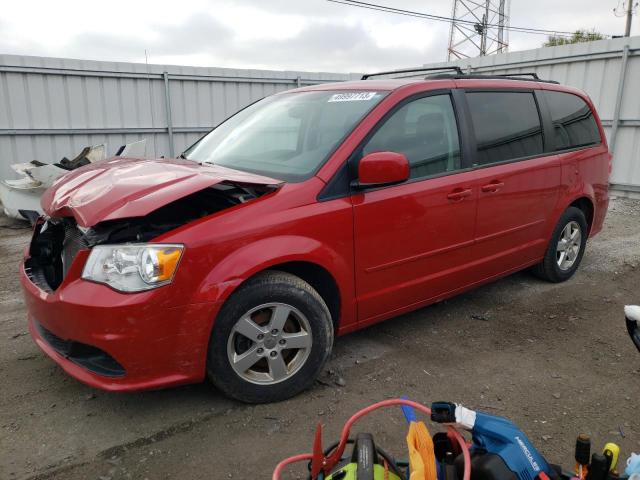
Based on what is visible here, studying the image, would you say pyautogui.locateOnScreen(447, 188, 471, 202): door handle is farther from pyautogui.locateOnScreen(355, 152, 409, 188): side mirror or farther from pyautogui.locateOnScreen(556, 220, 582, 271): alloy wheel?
pyautogui.locateOnScreen(556, 220, 582, 271): alloy wheel

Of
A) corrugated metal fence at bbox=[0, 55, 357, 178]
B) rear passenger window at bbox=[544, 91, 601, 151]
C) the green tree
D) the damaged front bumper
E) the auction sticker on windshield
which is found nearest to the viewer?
the damaged front bumper

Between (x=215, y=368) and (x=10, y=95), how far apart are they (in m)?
7.60

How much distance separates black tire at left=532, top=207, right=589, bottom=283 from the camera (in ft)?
14.9

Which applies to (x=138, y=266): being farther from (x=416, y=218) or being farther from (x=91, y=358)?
(x=416, y=218)

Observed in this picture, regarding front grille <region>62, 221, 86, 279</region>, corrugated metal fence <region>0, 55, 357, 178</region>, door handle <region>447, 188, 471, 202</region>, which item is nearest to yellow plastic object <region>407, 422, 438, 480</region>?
front grille <region>62, 221, 86, 279</region>

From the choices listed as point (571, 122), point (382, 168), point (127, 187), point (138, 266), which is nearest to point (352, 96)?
point (382, 168)

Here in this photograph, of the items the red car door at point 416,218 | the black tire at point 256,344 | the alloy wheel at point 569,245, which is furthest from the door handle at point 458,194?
the alloy wheel at point 569,245

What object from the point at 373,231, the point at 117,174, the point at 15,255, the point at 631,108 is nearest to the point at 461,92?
the point at 373,231

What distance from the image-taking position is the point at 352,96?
339 cm

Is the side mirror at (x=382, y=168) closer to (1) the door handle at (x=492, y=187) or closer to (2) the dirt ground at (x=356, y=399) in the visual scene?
(1) the door handle at (x=492, y=187)

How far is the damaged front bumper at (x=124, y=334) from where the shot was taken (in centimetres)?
235

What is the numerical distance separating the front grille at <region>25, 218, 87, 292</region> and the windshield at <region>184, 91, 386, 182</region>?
101cm

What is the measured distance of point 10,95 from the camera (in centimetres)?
813

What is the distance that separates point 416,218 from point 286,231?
0.95m
